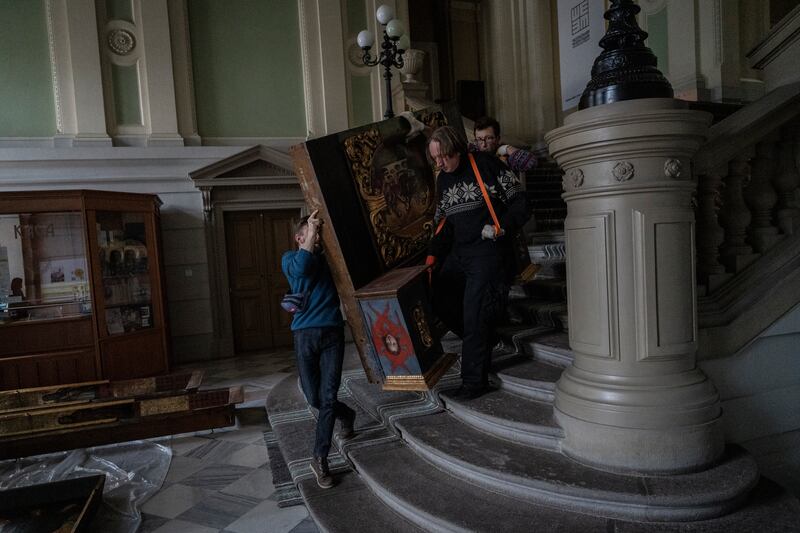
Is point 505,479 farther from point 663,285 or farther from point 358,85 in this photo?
point 358,85

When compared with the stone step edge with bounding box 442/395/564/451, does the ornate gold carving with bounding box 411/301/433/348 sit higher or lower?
higher

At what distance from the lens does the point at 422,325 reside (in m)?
3.10

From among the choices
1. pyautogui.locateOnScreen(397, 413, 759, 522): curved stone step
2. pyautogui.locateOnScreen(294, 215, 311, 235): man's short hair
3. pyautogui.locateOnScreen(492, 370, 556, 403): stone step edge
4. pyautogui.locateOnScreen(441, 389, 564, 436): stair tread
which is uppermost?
pyautogui.locateOnScreen(294, 215, 311, 235): man's short hair

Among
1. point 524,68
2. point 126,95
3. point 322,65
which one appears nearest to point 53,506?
point 126,95

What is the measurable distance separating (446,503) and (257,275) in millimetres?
7032

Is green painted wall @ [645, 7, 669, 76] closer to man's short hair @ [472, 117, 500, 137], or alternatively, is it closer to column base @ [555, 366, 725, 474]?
man's short hair @ [472, 117, 500, 137]

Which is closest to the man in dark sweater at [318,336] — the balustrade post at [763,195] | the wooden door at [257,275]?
the balustrade post at [763,195]

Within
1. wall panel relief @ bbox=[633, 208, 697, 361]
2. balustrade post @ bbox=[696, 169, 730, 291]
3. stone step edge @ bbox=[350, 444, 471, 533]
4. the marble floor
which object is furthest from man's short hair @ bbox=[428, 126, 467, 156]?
the marble floor

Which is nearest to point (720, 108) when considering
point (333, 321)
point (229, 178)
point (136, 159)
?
point (333, 321)

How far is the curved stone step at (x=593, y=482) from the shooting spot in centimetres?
204

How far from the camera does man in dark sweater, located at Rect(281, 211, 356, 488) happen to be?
2.89 m

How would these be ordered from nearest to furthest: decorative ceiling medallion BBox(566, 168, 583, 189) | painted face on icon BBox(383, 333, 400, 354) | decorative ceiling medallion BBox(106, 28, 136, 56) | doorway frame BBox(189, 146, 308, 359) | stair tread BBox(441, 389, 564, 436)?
1. decorative ceiling medallion BBox(566, 168, 583, 189)
2. stair tread BBox(441, 389, 564, 436)
3. painted face on icon BBox(383, 333, 400, 354)
4. decorative ceiling medallion BBox(106, 28, 136, 56)
5. doorway frame BBox(189, 146, 308, 359)

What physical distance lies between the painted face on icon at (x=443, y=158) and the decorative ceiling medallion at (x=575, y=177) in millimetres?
794

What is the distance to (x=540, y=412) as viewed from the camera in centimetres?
272
